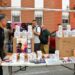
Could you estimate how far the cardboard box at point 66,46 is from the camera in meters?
7.64

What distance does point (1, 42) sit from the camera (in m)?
6.86

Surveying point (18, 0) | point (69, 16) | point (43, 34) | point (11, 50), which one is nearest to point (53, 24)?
point (69, 16)

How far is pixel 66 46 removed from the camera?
7.68 m

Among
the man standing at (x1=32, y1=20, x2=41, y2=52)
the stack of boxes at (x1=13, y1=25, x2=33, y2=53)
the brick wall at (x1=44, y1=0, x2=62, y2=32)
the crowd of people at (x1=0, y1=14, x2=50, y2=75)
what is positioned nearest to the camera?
the crowd of people at (x1=0, y1=14, x2=50, y2=75)

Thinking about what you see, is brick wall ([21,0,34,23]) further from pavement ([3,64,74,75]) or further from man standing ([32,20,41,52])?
man standing ([32,20,41,52])

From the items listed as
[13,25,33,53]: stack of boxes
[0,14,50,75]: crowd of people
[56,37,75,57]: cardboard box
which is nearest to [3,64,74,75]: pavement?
[0,14,50,75]: crowd of people

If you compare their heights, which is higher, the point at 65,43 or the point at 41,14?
the point at 65,43

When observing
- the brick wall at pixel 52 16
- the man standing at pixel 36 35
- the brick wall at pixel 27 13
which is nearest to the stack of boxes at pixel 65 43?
the man standing at pixel 36 35

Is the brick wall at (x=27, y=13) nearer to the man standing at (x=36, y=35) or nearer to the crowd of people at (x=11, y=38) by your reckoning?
the crowd of people at (x=11, y=38)

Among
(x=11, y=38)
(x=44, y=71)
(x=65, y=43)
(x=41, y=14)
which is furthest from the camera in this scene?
(x=41, y=14)

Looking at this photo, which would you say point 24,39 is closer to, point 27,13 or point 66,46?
point 66,46

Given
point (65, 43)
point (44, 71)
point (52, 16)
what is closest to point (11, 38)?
point (44, 71)

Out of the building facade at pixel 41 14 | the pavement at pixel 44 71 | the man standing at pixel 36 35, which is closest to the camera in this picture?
the man standing at pixel 36 35

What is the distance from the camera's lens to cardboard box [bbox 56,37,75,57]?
764 centimetres
